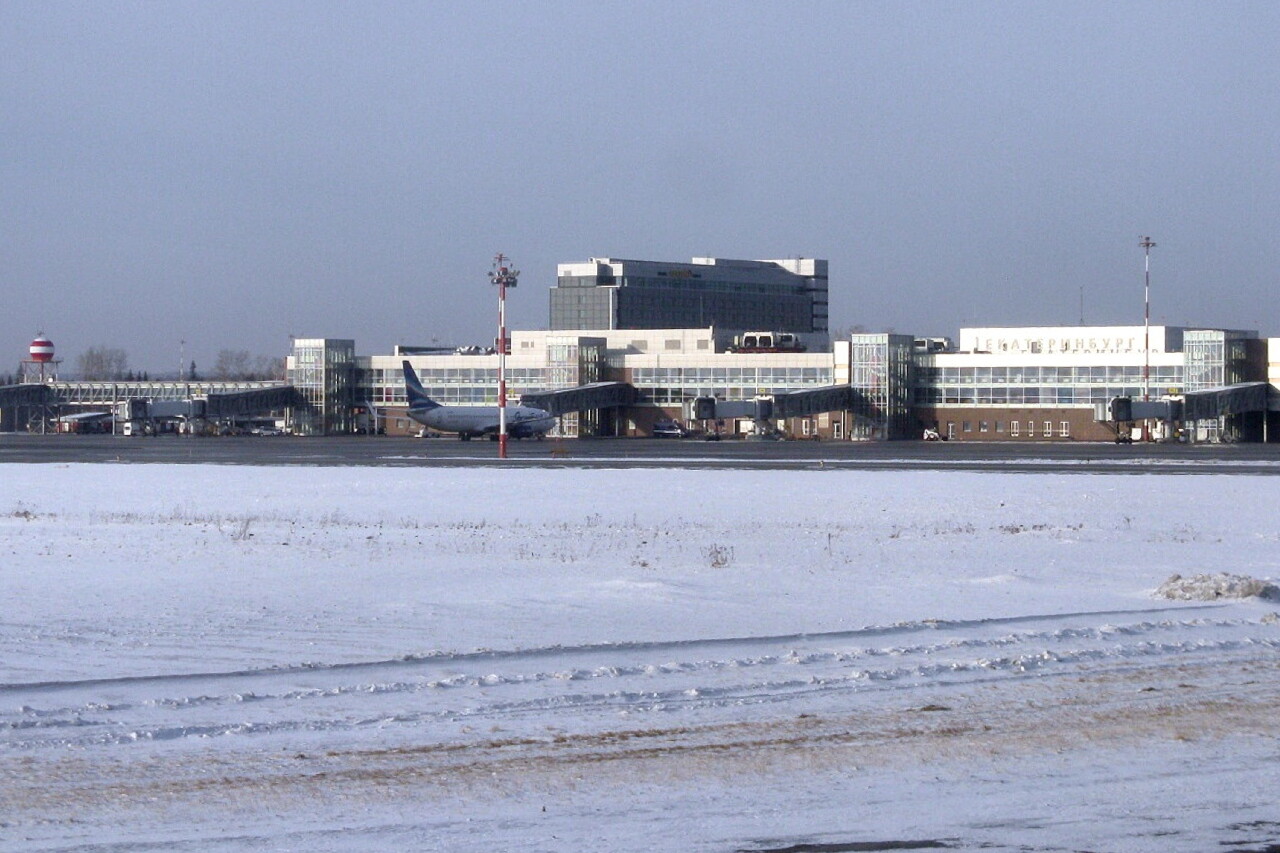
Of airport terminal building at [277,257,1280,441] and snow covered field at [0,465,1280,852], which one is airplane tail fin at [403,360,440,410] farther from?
snow covered field at [0,465,1280,852]

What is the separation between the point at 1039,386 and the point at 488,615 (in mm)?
109127

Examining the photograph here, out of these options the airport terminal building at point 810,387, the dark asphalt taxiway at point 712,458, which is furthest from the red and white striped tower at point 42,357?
the dark asphalt taxiway at point 712,458

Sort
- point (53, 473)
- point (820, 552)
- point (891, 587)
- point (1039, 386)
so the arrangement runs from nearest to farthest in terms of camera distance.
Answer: point (891, 587), point (820, 552), point (53, 473), point (1039, 386)

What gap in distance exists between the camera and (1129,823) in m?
9.63

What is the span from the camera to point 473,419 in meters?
108

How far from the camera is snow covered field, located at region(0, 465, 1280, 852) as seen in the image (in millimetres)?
9742

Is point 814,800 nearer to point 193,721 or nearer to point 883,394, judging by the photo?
point 193,721

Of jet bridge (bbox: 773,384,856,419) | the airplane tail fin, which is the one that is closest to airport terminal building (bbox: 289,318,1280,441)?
jet bridge (bbox: 773,384,856,419)

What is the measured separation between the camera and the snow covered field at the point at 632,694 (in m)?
9.74

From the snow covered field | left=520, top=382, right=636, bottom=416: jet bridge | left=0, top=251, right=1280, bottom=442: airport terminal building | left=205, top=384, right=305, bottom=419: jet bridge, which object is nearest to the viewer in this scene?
the snow covered field

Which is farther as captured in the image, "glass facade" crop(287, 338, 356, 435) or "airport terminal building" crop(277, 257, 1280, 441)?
"glass facade" crop(287, 338, 356, 435)

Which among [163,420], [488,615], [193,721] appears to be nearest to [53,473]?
[488,615]

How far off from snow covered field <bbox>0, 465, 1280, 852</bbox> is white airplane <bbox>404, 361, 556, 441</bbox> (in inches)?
3102

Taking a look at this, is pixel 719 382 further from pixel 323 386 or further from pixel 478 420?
pixel 323 386
